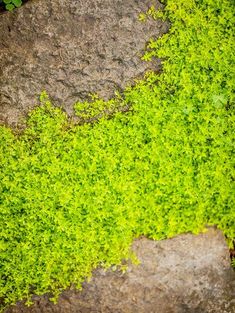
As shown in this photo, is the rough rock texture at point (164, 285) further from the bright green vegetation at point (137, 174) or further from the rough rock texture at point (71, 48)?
the rough rock texture at point (71, 48)

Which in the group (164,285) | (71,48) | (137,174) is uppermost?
(71,48)

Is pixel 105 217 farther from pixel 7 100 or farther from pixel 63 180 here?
pixel 7 100

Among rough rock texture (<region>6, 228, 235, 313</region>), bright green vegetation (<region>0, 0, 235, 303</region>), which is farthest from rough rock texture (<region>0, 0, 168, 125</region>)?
rough rock texture (<region>6, 228, 235, 313</region>)

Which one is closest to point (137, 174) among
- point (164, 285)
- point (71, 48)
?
point (164, 285)

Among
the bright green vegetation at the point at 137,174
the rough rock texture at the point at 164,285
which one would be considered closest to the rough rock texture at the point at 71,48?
the bright green vegetation at the point at 137,174

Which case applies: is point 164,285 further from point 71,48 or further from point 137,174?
point 71,48

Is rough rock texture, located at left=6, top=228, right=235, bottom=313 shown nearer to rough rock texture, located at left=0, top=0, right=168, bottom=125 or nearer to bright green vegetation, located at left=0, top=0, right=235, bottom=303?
bright green vegetation, located at left=0, top=0, right=235, bottom=303
